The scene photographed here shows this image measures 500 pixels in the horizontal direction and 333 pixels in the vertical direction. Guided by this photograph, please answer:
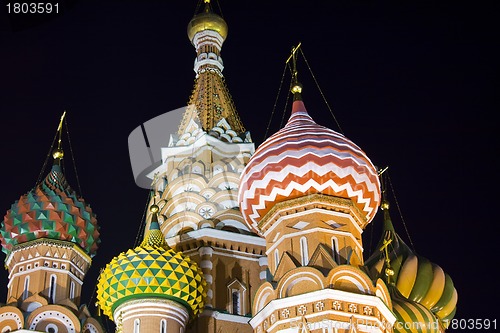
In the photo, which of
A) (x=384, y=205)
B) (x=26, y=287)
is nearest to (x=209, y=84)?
(x=384, y=205)

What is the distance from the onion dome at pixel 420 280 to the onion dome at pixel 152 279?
4910mm

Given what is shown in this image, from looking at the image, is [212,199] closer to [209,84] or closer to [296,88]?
[296,88]

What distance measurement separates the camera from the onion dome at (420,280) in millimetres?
22312

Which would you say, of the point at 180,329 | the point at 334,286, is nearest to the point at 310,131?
the point at 334,286

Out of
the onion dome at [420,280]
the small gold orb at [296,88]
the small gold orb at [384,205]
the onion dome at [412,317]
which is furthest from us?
the small gold orb at [384,205]

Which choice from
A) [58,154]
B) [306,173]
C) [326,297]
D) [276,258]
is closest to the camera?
[326,297]

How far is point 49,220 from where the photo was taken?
20.9 m

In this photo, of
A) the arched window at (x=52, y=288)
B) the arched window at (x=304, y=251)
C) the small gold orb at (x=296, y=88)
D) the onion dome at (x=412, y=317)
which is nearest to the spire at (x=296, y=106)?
the small gold orb at (x=296, y=88)

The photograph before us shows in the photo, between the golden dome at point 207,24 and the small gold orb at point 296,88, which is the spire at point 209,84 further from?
the small gold orb at point 296,88

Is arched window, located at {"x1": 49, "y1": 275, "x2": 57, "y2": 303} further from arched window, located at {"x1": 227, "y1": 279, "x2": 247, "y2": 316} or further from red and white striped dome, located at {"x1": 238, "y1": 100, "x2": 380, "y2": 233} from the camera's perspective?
red and white striped dome, located at {"x1": 238, "y1": 100, "x2": 380, "y2": 233}

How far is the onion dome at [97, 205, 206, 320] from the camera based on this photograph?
60.5ft

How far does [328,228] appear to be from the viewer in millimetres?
17188

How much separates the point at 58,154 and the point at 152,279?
5.93m

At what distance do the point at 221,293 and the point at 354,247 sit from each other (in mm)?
4397
